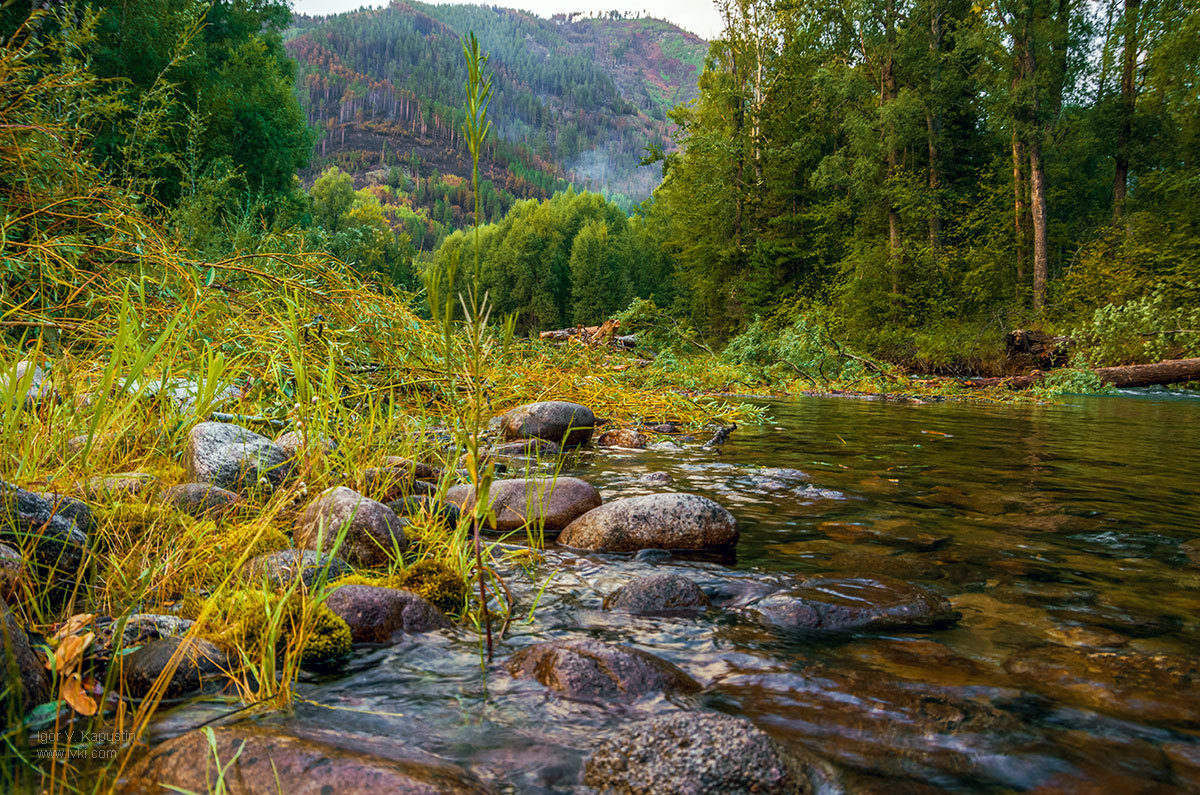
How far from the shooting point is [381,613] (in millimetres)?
2463

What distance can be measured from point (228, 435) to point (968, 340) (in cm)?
2084

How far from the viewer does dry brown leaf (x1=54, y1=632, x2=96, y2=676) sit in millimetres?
1812

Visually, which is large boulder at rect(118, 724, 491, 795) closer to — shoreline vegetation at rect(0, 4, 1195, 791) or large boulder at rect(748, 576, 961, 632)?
shoreline vegetation at rect(0, 4, 1195, 791)

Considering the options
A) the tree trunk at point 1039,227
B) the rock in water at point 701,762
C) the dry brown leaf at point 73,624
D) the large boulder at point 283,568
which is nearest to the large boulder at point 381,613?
the large boulder at point 283,568

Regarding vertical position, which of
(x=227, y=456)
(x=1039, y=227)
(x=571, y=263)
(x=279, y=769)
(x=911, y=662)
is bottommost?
(x=911, y=662)

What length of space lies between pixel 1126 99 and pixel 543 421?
86.9 ft

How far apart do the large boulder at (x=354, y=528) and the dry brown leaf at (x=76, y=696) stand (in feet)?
3.66

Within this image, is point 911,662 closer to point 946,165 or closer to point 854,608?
point 854,608

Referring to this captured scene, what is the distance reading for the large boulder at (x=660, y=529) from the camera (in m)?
3.72

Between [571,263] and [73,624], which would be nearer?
[73,624]

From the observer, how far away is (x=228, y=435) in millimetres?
3625

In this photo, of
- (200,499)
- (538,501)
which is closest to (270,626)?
(200,499)

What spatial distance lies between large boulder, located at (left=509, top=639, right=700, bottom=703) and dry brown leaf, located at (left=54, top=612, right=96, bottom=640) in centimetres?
124

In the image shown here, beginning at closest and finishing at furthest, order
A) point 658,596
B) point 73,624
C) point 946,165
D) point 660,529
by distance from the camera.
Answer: point 73,624, point 658,596, point 660,529, point 946,165
